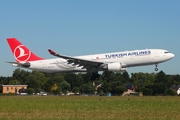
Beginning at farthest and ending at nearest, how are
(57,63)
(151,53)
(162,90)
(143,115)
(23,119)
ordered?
(162,90)
(57,63)
(151,53)
(143,115)
(23,119)

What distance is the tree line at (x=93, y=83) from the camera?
246 feet

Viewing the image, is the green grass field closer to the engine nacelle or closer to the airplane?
the engine nacelle

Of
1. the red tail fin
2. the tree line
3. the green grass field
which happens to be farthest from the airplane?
the green grass field

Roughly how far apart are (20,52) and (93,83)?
66.7 meters

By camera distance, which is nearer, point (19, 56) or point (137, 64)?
point (137, 64)

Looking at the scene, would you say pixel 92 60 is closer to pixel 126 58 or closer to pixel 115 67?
pixel 115 67

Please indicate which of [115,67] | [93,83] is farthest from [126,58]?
[93,83]

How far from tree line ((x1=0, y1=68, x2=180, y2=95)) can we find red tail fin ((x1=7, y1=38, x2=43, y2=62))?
8651 mm

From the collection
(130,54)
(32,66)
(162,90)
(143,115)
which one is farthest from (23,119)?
(162,90)

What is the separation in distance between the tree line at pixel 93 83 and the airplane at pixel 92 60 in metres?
4.10

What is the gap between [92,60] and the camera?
56594 mm

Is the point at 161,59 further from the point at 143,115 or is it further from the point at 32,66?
the point at 143,115

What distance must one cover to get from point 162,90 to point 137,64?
2001cm

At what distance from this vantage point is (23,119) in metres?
21.9
